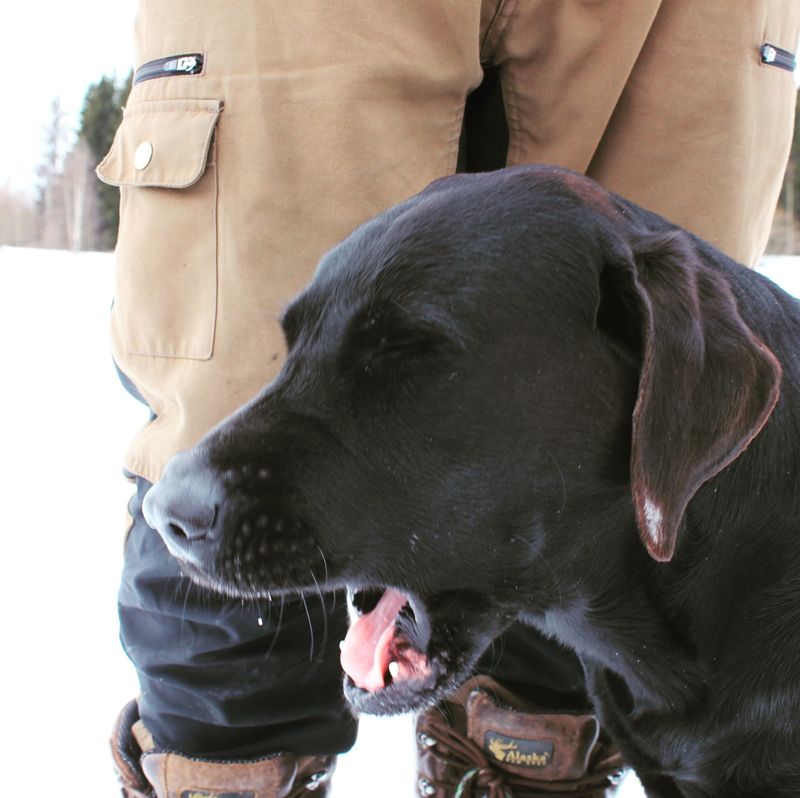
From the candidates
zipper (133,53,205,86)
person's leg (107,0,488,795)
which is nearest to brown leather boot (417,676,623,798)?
person's leg (107,0,488,795)

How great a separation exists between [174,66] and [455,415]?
1.04m

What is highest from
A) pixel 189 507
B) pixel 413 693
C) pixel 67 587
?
pixel 189 507

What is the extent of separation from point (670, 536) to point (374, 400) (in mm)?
513

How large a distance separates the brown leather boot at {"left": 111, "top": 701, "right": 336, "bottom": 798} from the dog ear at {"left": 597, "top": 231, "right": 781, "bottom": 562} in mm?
1150

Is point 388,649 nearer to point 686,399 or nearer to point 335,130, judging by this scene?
point 686,399

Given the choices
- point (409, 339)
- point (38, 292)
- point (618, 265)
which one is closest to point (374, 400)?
point (409, 339)

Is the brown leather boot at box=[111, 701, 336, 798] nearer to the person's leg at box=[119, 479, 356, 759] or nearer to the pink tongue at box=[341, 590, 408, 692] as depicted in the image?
the person's leg at box=[119, 479, 356, 759]

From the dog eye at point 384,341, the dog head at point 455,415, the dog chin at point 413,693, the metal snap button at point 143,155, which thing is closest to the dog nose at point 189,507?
the dog head at point 455,415

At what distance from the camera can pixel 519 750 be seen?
2.21 metres

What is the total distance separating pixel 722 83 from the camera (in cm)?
203

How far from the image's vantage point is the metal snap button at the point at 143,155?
6.28ft

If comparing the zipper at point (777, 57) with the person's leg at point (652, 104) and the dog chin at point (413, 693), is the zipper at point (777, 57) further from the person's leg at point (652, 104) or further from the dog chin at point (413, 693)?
the dog chin at point (413, 693)

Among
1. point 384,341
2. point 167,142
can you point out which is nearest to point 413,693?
point 384,341

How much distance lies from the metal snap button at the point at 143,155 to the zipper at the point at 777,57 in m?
1.42
